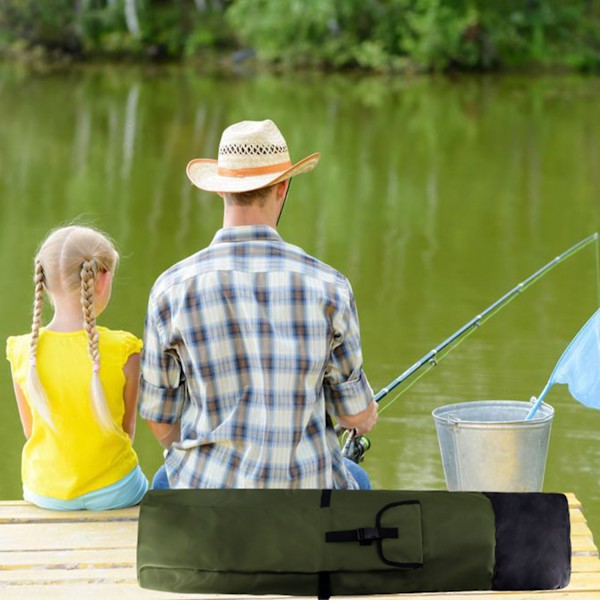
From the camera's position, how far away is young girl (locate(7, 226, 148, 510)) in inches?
95.5

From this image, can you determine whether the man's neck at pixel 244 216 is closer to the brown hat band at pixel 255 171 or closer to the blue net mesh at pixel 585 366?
the brown hat band at pixel 255 171

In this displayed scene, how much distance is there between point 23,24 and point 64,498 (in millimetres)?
22596

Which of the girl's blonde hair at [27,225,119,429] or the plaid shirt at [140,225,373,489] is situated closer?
the plaid shirt at [140,225,373,489]

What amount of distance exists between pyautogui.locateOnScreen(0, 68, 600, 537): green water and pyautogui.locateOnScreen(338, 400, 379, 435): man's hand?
5.14 ft

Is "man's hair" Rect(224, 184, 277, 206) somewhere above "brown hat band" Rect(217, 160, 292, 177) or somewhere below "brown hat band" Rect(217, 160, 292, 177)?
below

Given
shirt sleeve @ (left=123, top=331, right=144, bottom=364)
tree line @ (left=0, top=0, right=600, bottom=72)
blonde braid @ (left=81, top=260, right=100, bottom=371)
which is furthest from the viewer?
tree line @ (left=0, top=0, right=600, bottom=72)

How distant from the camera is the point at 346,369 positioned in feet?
7.13

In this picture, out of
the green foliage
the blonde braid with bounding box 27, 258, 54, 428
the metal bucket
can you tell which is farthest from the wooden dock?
the green foliage

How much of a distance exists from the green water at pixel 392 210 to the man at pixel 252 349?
5.77 feet

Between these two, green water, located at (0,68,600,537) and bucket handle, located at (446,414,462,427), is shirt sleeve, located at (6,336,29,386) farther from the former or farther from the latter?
green water, located at (0,68,600,537)

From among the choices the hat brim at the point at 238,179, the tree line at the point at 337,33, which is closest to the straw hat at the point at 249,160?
the hat brim at the point at 238,179

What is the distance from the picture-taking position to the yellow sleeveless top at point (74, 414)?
8.14ft

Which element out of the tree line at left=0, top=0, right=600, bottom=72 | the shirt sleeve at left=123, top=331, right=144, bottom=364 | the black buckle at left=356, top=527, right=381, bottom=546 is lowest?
the tree line at left=0, top=0, right=600, bottom=72

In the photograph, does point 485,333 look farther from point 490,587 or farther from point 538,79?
point 538,79
